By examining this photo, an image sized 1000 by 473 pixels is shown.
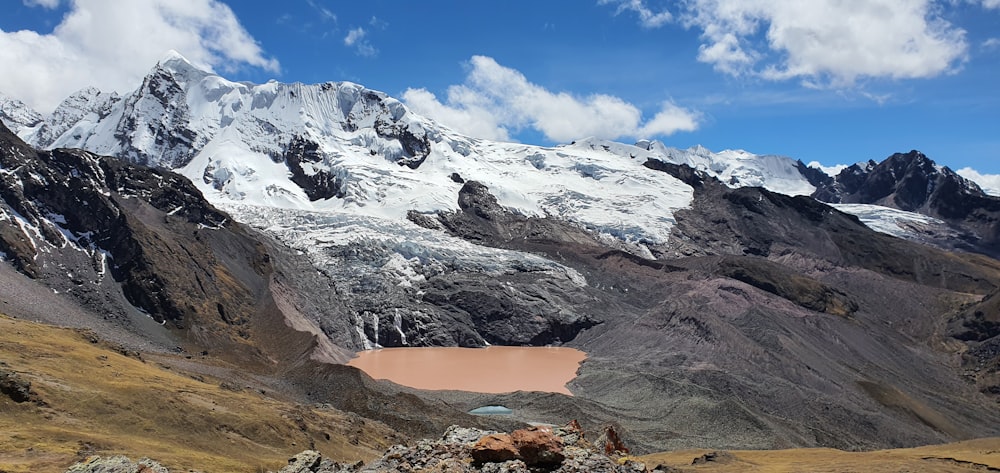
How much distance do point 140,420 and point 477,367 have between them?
7192 cm

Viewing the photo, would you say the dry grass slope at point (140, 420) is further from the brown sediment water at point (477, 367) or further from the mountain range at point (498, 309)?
the brown sediment water at point (477, 367)

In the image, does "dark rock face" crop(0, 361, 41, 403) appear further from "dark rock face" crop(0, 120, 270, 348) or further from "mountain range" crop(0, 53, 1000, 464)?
"dark rock face" crop(0, 120, 270, 348)

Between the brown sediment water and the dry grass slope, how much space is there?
39.3 metres

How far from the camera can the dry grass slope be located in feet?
109

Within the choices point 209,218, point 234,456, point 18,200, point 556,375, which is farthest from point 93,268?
A: point 234,456

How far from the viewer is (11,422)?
3447cm

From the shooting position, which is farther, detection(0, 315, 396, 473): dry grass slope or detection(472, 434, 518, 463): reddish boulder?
detection(0, 315, 396, 473): dry grass slope

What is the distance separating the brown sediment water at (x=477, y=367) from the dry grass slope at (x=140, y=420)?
129 feet

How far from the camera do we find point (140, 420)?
40.8 m

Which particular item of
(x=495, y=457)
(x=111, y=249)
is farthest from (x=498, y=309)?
(x=495, y=457)

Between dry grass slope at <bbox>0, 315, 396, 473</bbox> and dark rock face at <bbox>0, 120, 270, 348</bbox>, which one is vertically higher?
dark rock face at <bbox>0, 120, 270, 348</bbox>

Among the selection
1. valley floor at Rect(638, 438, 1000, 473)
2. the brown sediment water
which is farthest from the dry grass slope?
the brown sediment water

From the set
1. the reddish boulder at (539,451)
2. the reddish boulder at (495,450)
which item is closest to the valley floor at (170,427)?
the reddish boulder at (495,450)

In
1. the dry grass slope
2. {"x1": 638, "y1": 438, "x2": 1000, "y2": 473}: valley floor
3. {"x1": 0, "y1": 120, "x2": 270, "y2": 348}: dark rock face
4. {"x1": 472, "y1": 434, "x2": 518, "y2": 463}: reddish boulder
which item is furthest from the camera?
{"x1": 0, "y1": 120, "x2": 270, "y2": 348}: dark rock face
